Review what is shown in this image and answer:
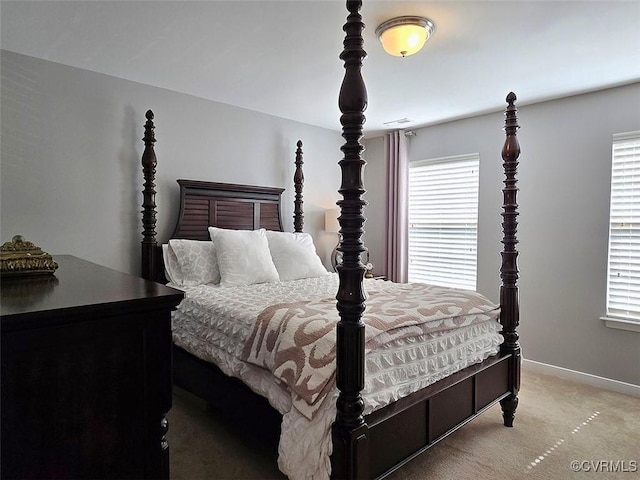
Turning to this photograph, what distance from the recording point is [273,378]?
1.95 metres

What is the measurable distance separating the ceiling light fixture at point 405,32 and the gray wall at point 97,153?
78.3 inches

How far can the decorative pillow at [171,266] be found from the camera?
3131mm

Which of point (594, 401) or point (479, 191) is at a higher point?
point (479, 191)

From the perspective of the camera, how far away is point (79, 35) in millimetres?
2449

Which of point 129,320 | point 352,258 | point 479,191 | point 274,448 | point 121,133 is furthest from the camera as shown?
point 479,191

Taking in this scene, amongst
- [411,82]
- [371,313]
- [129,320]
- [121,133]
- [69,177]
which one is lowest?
[371,313]

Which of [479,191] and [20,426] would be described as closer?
[20,426]

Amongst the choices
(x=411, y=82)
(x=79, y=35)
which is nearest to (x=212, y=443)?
(x=79, y=35)

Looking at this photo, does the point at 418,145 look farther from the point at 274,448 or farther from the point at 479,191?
the point at 274,448

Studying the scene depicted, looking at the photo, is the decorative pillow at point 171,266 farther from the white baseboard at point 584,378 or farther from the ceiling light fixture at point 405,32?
the white baseboard at point 584,378

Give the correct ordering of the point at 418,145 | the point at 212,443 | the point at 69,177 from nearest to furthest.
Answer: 1. the point at 212,443
2. the point at 69,177
3. the point at 418,145

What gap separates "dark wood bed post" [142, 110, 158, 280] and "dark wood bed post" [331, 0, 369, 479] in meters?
2.16

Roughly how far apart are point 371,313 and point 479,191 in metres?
2.65

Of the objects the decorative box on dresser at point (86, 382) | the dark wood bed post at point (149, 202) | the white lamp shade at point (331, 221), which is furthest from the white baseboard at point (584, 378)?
the decorative box on dresser at point (86, 382)
